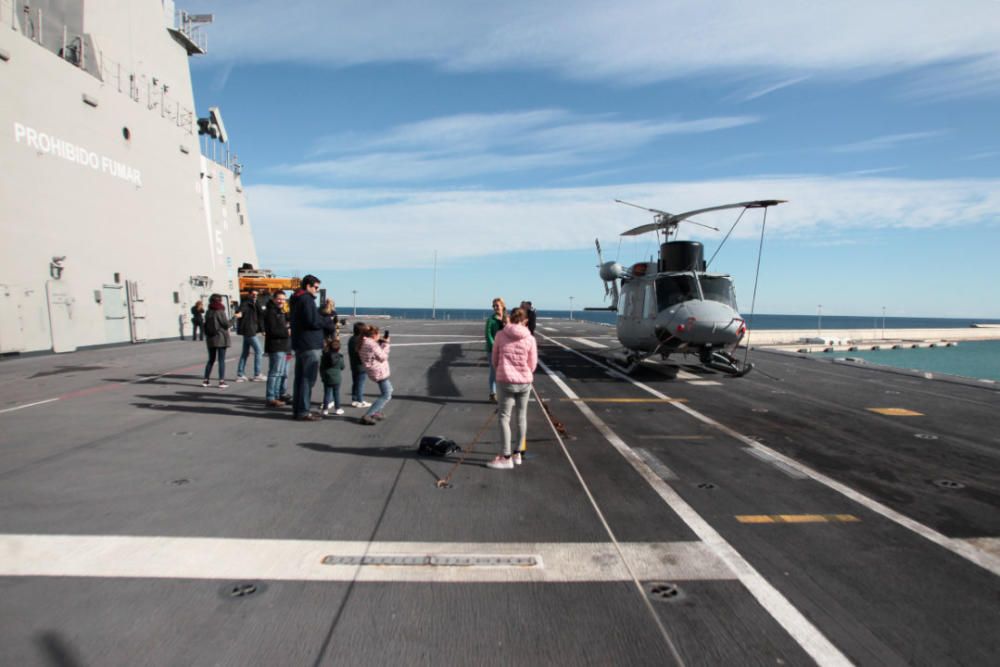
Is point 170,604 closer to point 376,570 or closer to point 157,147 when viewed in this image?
point 376,570

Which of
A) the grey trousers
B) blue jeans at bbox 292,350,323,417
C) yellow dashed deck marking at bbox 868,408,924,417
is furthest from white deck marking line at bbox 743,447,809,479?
blue jeans at bbox 292,350,323,417

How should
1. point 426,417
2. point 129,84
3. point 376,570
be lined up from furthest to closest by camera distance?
1. point 129,84
2. point 426,417
3. point 376,570

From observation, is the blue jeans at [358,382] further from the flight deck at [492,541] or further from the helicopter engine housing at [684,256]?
the helicopter engine housing at [684,256]

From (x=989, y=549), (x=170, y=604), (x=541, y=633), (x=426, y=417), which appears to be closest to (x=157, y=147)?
(x=426, y=417)

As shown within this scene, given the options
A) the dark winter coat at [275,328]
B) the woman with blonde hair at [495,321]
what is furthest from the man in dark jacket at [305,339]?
the woman with blonde hair at [495,321]

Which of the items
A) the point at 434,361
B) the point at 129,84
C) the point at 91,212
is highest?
the point at 129,84

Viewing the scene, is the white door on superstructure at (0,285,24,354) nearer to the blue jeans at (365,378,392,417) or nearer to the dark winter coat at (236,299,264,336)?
the dark winter coat at (236,299,264,336)

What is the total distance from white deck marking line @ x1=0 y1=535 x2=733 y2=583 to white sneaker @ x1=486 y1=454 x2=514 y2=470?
2048 mm

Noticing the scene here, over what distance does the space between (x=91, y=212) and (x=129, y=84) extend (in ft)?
21.2

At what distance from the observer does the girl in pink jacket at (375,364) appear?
8.47 m

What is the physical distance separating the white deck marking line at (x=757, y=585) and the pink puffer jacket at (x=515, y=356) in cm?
178

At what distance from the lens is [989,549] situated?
4188mm

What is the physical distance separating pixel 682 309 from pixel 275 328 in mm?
9199

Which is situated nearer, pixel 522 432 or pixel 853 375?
pixel 522 432
